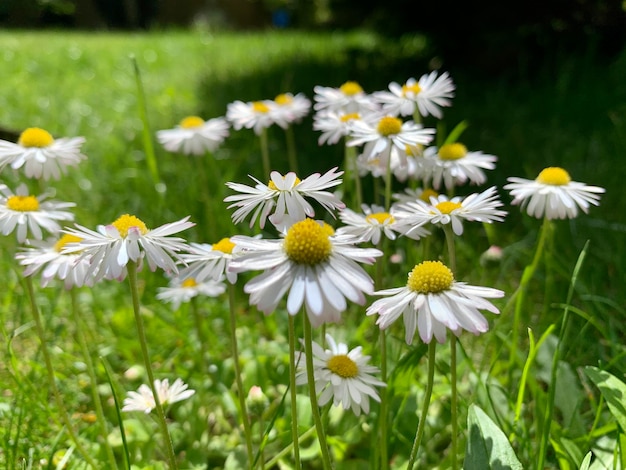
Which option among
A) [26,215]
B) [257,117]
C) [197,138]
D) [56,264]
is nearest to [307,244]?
[56,264]

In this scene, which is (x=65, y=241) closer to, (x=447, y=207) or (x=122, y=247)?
(x=122, y=247)

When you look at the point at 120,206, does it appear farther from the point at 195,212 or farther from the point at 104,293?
the point at 104,293

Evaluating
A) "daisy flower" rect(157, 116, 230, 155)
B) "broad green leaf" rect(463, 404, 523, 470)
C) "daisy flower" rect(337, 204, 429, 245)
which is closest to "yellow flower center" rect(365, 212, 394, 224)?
"daisy flower" rect(337, 204, 429, 245)

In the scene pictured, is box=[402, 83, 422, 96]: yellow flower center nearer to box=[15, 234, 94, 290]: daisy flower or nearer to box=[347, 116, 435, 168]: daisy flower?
box=[347, 116, 435, 168]: daisy flower

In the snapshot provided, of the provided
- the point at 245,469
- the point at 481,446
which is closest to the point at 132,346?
the point at 245,469

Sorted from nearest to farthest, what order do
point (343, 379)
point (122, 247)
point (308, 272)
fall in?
1. point (308, 272)
2. point (122, 247)
3. point (343, 379)

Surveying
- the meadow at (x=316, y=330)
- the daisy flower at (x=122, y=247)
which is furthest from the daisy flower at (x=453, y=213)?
the daisy flower at (x=122, y=247)
